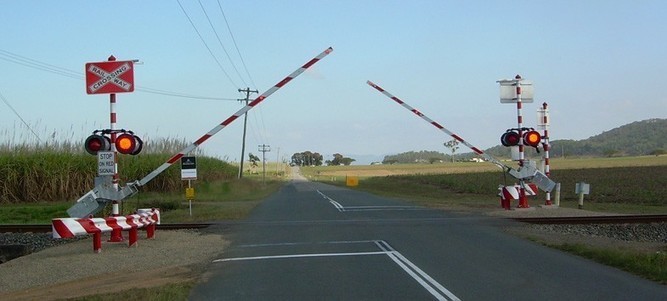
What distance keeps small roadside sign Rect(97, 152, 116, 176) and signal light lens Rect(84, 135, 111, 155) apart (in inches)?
8.3

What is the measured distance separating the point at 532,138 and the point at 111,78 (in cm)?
1377

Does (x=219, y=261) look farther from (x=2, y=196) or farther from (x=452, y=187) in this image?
(x=452, y=187)

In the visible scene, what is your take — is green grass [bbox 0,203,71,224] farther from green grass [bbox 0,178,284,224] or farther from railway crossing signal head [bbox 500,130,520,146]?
railway crossing signal head [bbox 500,130,520,146]

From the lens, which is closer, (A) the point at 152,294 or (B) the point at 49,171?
(A) the point at 152,294

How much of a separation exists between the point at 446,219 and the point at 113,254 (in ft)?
34.3

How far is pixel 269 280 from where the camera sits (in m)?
10.4

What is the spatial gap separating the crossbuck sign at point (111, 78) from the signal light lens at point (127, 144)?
3.50ft

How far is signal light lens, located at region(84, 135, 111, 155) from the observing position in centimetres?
1528

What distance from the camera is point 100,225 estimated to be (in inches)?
557

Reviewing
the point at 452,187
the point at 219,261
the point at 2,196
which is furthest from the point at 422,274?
the point at 452,187

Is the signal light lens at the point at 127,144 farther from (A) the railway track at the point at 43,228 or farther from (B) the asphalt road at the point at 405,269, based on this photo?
(A) the railway track at the point at 43,228

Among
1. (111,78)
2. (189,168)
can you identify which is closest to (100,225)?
(111,78)

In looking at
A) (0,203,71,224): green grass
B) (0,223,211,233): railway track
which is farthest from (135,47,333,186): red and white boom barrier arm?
(0,203,71,224): green grass

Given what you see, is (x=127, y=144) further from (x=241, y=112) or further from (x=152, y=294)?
(x=152, y=294)
